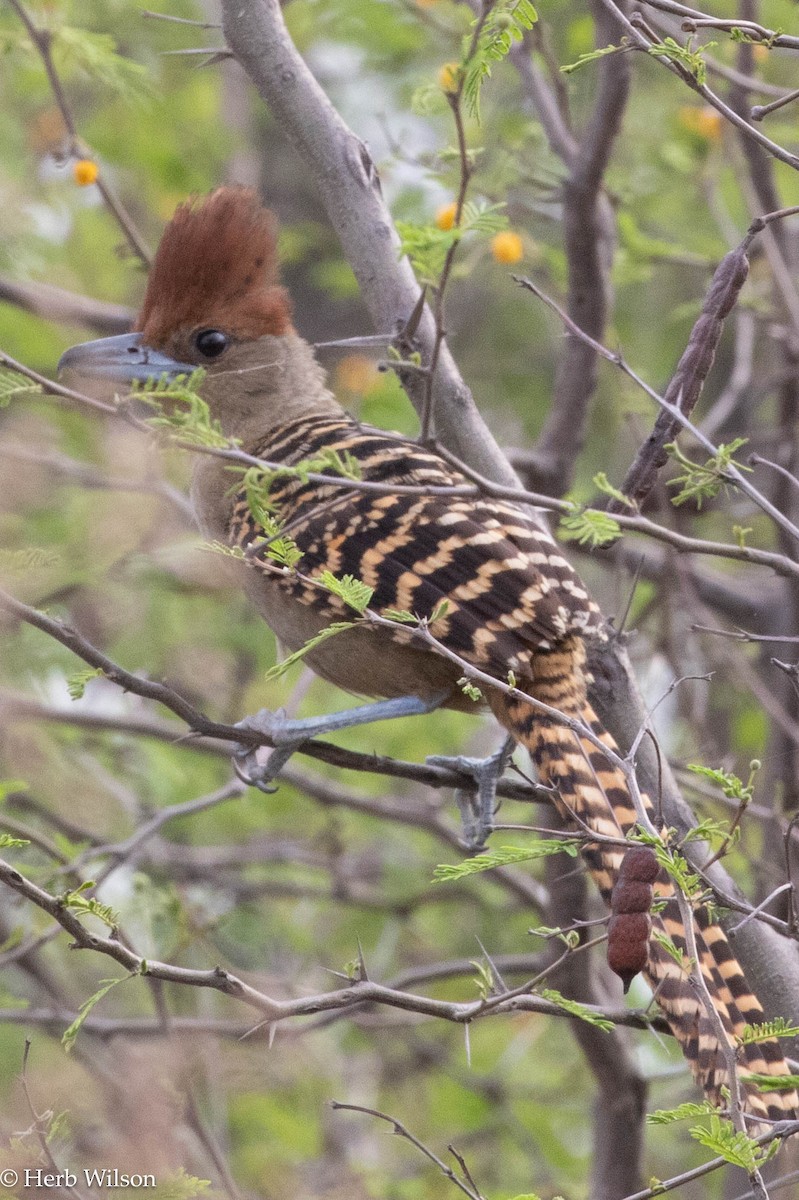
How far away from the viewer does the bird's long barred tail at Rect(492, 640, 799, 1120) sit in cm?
289

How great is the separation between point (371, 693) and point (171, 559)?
146 centimetres

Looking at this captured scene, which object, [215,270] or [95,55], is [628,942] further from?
[95,55]

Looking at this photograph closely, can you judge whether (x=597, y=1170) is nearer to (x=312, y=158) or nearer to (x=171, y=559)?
(x=171, y=559)

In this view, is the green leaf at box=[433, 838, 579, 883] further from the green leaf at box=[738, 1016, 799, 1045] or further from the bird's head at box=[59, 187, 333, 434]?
the bird's head at box=[59, 187, 333, 434]

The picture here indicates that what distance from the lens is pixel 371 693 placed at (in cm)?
403

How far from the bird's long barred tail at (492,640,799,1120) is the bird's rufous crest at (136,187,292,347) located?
5.67ft

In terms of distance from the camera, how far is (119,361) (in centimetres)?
450

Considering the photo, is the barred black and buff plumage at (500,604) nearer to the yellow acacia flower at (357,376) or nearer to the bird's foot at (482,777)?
the bird's foot at (482,777)

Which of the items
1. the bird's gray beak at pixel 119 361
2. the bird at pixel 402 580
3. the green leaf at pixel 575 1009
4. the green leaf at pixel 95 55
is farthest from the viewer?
the green leaf at pixel 95 55

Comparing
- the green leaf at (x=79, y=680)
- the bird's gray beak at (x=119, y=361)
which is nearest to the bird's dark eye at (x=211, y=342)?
the bird's gray beak at (x=119, y=361)

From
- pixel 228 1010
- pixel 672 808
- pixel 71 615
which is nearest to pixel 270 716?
pixel 672 808

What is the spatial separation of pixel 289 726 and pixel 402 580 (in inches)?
18.0

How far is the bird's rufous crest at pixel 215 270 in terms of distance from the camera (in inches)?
174

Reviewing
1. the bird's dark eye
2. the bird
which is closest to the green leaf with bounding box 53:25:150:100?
the bird
